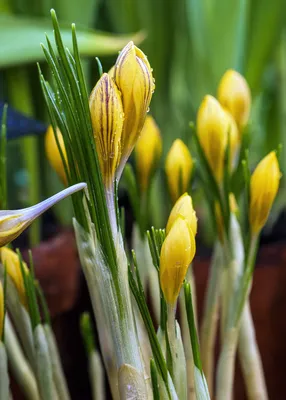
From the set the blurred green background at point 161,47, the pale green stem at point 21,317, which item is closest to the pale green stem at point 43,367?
the pale green stem at point 21,317

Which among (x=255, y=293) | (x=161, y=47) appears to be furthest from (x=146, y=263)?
(x=161, y=47)

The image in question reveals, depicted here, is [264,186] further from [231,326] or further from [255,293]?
[255,293]

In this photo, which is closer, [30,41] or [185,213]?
[185,213]

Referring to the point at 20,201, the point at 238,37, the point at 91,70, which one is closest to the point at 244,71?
the point at 238,37

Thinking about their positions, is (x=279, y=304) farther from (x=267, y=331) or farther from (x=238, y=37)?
(x=238, y=37)

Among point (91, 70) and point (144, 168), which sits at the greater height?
point (91, 70)

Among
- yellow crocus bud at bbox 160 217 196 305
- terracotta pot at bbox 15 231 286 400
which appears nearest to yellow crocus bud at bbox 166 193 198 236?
yellow crocus bud at bbox 160 217 196 305

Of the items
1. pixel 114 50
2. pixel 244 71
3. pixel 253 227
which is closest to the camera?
pixel 253 227
